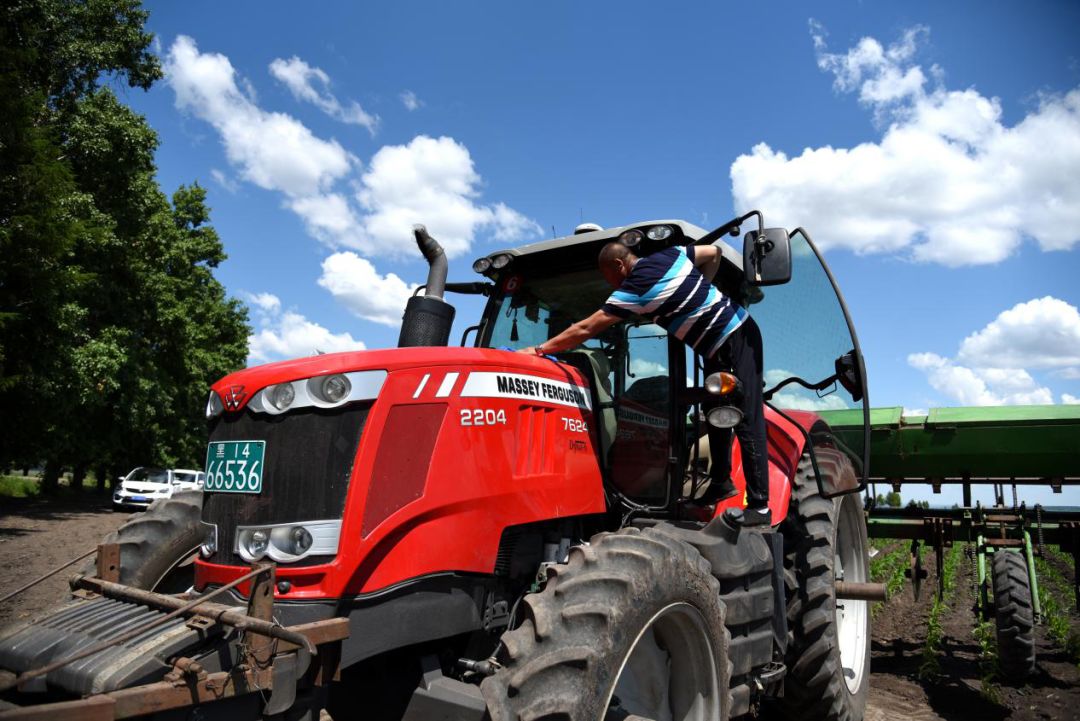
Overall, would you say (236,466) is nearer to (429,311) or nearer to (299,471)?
(299,471)

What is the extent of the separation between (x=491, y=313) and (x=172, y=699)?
2.63 metres

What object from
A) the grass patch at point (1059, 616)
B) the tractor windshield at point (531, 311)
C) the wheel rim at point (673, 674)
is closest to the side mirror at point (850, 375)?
the tractor windshield at point (531, 311)

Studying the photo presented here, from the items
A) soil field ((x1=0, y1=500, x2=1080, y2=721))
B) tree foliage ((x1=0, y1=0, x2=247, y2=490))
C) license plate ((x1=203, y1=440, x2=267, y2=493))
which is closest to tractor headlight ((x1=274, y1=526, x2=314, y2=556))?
license plate ((x1=203, y1=440, x2=267, y2=493))

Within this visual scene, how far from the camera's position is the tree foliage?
14.0 m

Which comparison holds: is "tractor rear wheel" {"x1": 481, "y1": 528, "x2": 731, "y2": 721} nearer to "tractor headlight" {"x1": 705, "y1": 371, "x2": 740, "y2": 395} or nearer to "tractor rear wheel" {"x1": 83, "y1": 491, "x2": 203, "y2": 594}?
"tractor headlight" {"x1": 705, "y1": 371, "x2": 740, "y2": 395}

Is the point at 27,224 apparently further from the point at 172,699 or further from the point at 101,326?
the point at 172,699

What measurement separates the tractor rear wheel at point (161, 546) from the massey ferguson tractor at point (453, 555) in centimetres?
1

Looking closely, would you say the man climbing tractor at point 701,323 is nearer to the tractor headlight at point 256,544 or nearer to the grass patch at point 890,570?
the tractor headlight at point 256,544

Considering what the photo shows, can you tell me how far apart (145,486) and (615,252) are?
25027mm

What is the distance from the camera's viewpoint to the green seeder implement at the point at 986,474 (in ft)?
23.0

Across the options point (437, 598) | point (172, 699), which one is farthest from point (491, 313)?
point (172, 699)

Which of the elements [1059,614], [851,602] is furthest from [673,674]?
[1059,614]

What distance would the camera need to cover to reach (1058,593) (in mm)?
11688

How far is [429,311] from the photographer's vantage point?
12.2ft
